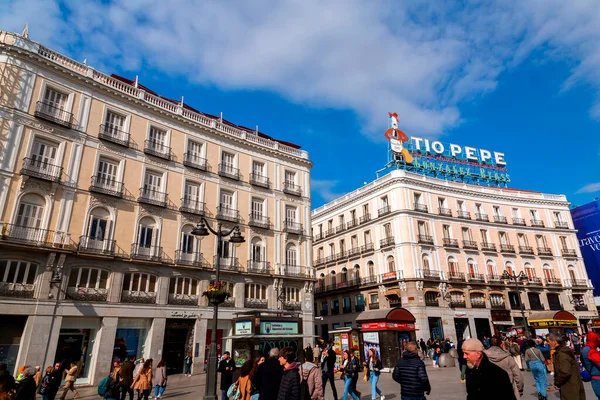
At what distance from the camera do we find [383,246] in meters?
39.4

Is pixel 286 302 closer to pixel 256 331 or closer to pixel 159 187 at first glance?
pixel 159 187

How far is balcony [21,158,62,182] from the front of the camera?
20.1 metres

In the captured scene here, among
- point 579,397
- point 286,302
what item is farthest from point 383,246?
point 579,397

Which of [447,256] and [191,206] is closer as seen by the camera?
[191,206]

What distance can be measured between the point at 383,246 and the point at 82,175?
28.3 m

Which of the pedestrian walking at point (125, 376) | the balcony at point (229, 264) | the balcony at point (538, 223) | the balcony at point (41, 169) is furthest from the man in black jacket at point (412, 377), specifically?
the balcony at point (538, 223)

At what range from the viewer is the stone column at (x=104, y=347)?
19.8 metres

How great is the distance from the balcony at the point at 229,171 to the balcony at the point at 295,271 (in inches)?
309

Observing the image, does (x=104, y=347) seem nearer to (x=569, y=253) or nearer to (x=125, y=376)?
(x=125, y=376)

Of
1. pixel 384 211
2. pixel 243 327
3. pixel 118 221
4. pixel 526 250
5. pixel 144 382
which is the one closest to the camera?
pixel 144 382

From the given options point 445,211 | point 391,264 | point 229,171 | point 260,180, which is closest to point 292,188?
point 260,180

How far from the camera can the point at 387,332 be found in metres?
19.1

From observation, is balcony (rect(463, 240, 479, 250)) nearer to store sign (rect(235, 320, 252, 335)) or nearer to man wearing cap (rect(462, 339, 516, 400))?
store sign (rect(235, 320, 252, 335))

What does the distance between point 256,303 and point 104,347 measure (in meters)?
9.83
